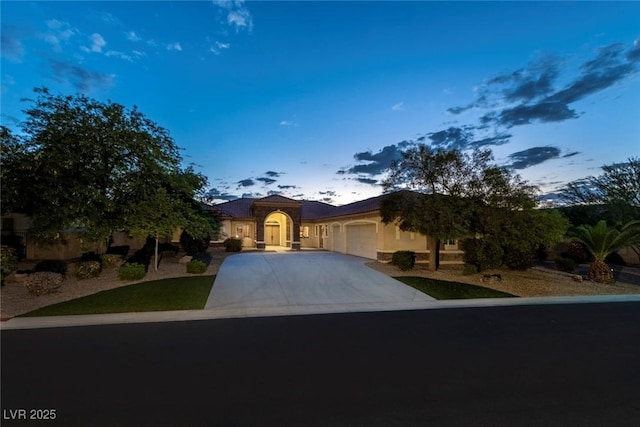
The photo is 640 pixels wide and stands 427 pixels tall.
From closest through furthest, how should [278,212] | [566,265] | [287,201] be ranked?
[566,265] → [287,201] → [278,212]

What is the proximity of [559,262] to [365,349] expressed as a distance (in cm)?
1655

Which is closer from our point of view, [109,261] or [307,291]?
[307,291]

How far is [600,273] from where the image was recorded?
47.1 feet

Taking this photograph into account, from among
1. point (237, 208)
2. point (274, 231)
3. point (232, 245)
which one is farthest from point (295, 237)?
point (274, 231)

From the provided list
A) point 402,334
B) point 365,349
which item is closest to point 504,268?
point 402,334

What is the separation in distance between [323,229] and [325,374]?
25196 mm

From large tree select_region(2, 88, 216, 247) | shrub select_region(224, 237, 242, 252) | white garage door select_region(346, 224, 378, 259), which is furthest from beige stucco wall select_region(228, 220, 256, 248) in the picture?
large tree select_region(2, 88, 216, 247)

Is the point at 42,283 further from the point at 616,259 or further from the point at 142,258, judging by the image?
the point at 616,259

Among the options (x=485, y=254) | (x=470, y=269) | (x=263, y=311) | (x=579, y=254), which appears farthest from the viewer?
(x=579, y=254)

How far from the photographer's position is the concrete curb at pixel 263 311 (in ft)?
25.0

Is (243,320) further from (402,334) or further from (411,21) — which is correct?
(411,21)

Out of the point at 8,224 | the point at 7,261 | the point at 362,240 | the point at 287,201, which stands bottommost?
the point at 7,261

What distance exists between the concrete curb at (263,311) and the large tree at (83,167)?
473 cm

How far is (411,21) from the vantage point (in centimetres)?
1212
